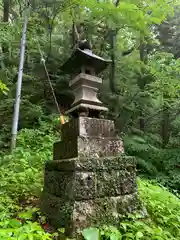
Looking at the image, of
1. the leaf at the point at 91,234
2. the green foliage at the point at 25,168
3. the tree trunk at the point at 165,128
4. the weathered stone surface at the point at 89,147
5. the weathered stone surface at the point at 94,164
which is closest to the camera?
the leaf at the point at 91,234

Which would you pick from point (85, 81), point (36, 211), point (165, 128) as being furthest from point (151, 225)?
point (165, 128)

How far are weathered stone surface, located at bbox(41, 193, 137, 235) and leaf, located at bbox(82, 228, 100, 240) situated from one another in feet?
0.52

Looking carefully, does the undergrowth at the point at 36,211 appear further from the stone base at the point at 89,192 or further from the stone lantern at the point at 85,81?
the stone lantern at the point at 85,81

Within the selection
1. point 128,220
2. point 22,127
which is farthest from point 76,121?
point 22,127

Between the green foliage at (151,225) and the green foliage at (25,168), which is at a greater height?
the green foliage at (25,168)

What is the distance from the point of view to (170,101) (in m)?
8.73

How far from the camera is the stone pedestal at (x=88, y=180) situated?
2.93 m

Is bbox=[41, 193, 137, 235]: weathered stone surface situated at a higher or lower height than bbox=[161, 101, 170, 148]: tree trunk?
lower

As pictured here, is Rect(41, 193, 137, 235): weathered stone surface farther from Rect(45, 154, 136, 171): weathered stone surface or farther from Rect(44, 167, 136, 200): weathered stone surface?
Rect(45, 154, 136, 171): weathered stone surface

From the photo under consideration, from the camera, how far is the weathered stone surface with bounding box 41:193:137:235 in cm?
282

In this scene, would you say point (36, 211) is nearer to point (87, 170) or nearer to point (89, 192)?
point (89, 192)

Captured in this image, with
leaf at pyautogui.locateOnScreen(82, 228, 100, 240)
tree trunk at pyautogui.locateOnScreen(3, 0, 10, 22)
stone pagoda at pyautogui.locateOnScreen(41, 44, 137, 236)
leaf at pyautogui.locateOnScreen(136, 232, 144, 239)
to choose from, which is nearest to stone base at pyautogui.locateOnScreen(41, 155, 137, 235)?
stone pagoda at pyautogui.locateOnScreen(41, 44, 137, 236)

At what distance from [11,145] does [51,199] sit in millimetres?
3685

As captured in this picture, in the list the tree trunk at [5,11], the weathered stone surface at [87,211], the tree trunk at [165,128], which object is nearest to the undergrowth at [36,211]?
the weathered stone surface at [87,211]
